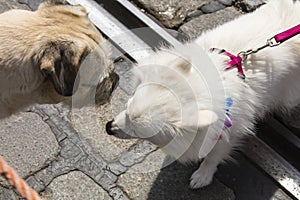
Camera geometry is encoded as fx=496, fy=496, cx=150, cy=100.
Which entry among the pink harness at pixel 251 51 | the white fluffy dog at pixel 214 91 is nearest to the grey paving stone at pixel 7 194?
the white fluffy dog at pixel 214 91

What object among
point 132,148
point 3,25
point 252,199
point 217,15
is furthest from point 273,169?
point 3,25

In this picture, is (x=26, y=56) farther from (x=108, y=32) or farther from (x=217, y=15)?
(x=217, y=15)

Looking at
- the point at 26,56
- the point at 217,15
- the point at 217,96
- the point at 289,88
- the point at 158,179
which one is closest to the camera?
the point at 26,56

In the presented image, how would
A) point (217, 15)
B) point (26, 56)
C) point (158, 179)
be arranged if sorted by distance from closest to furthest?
point (26, 56) < point (158, 179) < point (217, 15)

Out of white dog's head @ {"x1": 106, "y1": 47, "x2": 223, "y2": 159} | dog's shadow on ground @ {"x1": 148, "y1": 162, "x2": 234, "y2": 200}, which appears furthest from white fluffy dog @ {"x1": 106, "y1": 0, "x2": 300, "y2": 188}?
dog's shadow on ground @ {"x1": 148, "y1": 162, "x2": 234, "y2": 200}

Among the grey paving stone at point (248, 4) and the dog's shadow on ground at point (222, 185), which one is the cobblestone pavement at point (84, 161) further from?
the grey paving stone at point (248, 4)

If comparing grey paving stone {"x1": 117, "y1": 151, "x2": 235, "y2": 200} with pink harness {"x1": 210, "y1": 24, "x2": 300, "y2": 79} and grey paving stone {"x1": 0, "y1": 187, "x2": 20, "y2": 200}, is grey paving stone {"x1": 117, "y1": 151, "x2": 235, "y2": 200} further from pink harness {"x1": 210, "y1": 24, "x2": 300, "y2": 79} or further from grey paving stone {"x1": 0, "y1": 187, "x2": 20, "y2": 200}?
pink harness {"x1": 210, "y1": 24, "x2": 300, "y2": 79}

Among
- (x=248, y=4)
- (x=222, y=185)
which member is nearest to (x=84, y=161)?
(x=222, y=185)

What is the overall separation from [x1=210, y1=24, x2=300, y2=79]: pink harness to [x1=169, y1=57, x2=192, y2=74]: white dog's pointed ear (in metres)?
0.28

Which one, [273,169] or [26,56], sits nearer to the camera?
[26,56]

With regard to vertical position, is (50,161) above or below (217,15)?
below

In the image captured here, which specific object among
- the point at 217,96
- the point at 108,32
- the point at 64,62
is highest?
the point at 64,62

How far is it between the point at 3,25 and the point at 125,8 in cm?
187

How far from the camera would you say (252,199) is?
131 inches
